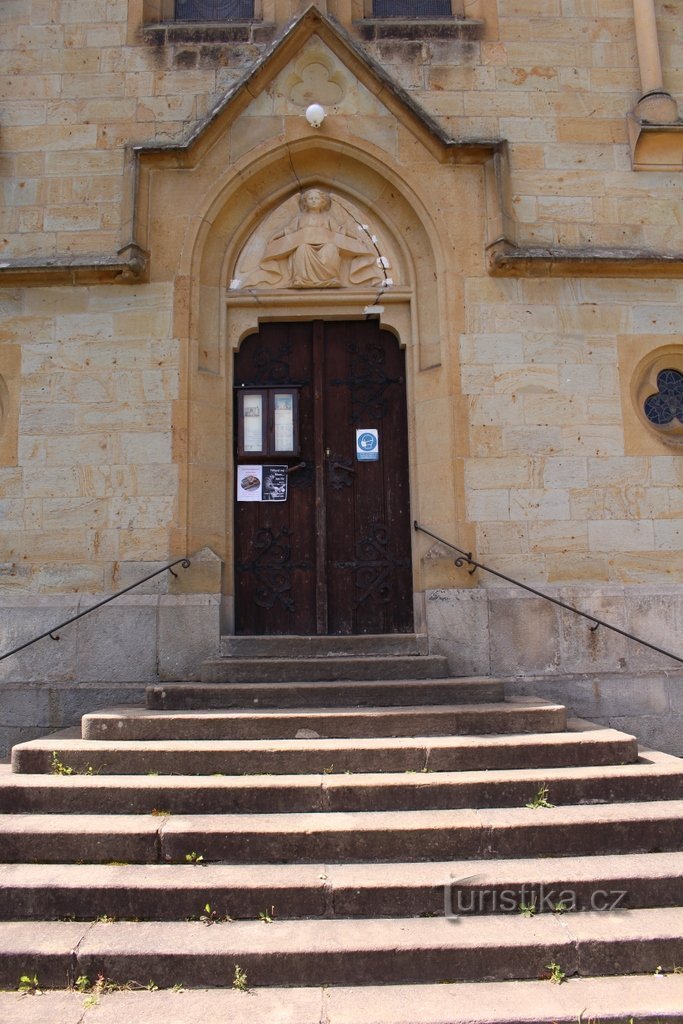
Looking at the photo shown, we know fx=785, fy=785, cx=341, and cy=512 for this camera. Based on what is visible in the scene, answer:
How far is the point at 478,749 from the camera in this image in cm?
461

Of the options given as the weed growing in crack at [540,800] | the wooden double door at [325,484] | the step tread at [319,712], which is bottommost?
the weed growing in crack at [540,800]

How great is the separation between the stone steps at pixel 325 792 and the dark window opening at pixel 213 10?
7257 mm

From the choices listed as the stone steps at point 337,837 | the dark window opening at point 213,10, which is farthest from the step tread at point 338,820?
the dark window opening at point 213,10

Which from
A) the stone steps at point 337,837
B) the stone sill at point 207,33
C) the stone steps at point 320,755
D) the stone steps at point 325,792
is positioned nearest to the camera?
the stone steps at point 337,837

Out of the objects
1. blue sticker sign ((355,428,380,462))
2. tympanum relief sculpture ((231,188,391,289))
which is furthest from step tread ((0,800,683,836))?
tympanum relief sculpture ((231,188,391,289))

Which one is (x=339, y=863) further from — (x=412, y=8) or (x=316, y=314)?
(x=412, y=8)

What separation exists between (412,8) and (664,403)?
4.71m

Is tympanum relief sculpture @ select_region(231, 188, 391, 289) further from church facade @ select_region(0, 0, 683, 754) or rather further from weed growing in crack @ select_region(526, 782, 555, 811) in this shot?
weed growing in crack @ select_region(526, 782, 555, 811)

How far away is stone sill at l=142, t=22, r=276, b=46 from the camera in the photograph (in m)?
7.29

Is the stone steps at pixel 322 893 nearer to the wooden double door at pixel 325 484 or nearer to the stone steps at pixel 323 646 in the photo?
the stone steps at pixel 323 646

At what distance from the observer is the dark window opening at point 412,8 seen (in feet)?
25.8

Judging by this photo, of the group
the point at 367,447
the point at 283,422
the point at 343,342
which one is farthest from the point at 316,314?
the point at 367,447

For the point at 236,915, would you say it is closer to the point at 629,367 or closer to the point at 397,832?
the point at 397,832

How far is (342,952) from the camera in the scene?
130 inches
